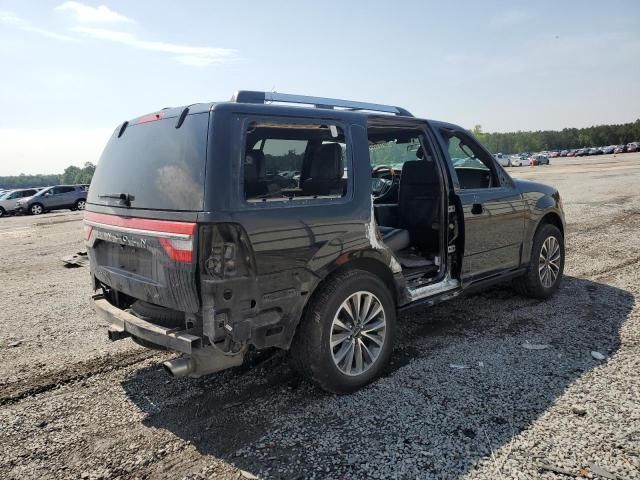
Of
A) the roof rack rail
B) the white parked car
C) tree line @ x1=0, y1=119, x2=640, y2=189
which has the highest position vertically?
tree line @ x1=0, y1=119, x2=640, y2=189

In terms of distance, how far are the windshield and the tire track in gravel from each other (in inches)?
117

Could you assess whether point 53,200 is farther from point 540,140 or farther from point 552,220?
point 540,140

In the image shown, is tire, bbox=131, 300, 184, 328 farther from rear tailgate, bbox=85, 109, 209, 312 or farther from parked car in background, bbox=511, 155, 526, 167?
parked car in background, bbox=511, 155, 526, 167

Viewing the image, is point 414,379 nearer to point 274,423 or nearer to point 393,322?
point 393,322

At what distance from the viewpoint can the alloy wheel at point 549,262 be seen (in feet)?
17.9

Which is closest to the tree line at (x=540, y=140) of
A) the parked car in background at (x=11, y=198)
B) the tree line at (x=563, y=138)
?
the tree line at (x=563, y=138)

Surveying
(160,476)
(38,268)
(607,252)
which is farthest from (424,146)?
(38,268)

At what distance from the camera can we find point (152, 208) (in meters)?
3.01

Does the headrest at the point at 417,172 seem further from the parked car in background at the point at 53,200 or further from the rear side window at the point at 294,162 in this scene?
the parked car in background at the point at 53,200

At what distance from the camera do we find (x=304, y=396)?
11.4 feet

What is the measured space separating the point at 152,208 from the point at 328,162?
4.41 ft

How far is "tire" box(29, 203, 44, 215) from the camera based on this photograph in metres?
26.4

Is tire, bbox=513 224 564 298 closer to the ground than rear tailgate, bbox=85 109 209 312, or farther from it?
closer to the ground

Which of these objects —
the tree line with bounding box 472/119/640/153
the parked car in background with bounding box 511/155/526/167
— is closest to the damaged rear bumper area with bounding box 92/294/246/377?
the parked car in background with bounding box 511/155/526/167
